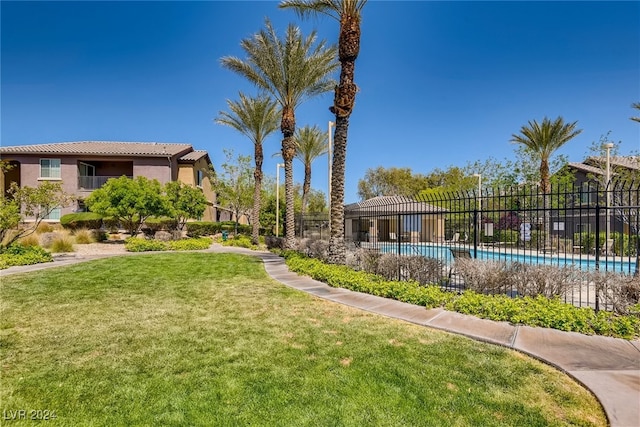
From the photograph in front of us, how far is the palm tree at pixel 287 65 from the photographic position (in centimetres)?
1714

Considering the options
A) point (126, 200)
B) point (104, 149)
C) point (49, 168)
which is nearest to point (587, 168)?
point (126, 200)

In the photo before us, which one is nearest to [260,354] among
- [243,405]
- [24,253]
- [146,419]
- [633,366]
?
[243,405]

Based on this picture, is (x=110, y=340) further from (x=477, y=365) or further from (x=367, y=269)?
(x=367, y=269)

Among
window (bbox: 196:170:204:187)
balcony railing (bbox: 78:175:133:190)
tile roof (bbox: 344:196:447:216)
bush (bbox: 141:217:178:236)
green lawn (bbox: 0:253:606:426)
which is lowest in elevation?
green lawn (bbox: 0:253:606:426)

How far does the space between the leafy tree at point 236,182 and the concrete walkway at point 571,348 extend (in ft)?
82.5

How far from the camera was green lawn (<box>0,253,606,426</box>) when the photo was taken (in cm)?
314

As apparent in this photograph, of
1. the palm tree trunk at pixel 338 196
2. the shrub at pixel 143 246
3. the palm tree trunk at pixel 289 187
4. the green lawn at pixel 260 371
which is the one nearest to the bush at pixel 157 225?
the shrub at pixel 143 246

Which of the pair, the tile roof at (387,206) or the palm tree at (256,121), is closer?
the tile roof at (387,206)

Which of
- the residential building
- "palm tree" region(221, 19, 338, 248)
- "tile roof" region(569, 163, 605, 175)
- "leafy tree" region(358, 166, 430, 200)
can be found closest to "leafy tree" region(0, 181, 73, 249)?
"palm tree" region(221, 19, 338, 248)

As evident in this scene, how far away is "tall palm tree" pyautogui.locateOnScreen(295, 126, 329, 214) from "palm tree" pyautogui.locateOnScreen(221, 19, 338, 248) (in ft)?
35.0

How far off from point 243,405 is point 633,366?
481 centimetres

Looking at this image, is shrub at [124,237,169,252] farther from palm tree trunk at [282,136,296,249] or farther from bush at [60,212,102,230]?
bush at [60,212,102,230]

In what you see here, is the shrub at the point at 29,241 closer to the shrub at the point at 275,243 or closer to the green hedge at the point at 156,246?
the green hedge at the point at 156,246

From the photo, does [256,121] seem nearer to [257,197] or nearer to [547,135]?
[257,197]
